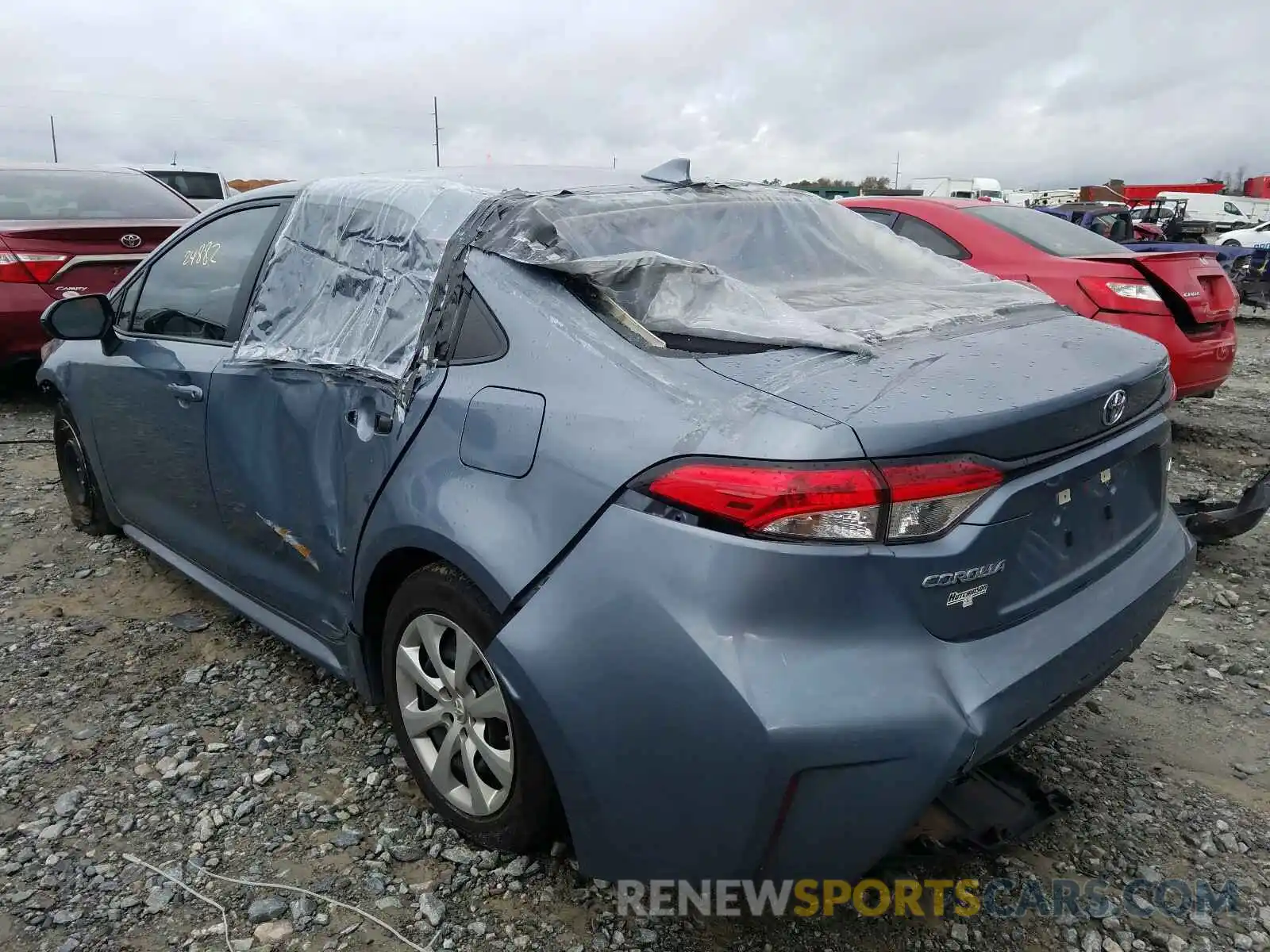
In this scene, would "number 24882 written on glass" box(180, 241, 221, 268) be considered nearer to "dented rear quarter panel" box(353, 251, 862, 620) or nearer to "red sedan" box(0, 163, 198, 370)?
"dented rear quarter panel" box(353, 251, 862, 620)

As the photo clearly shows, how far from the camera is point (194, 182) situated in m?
12.9

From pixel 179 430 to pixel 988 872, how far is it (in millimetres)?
2659

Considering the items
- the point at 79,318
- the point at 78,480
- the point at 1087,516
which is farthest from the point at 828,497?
the point at 78,480

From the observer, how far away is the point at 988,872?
214 centimetres

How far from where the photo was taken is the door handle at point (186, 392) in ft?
9.36

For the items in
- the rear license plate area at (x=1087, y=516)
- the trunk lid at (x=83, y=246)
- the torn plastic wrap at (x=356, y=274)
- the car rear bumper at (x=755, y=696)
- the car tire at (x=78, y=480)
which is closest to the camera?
the car rear bumper at (x=755, y=696)

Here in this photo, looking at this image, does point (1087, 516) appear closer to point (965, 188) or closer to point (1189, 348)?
point (1189, 348)

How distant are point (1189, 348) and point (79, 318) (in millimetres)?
5262

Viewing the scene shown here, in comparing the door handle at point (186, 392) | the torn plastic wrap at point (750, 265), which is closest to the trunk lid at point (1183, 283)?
the torn plastic wrap at point (750, 265)

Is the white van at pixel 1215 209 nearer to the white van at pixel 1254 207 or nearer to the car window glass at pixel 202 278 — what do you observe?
the white van at pixel 1254 207

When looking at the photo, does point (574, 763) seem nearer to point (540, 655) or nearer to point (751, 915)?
point (540, 655)

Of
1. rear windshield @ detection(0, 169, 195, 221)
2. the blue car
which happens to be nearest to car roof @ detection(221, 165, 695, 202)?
the blue car

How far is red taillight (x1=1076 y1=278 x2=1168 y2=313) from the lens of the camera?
4949mm

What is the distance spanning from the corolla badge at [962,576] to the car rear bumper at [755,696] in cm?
→ 6
